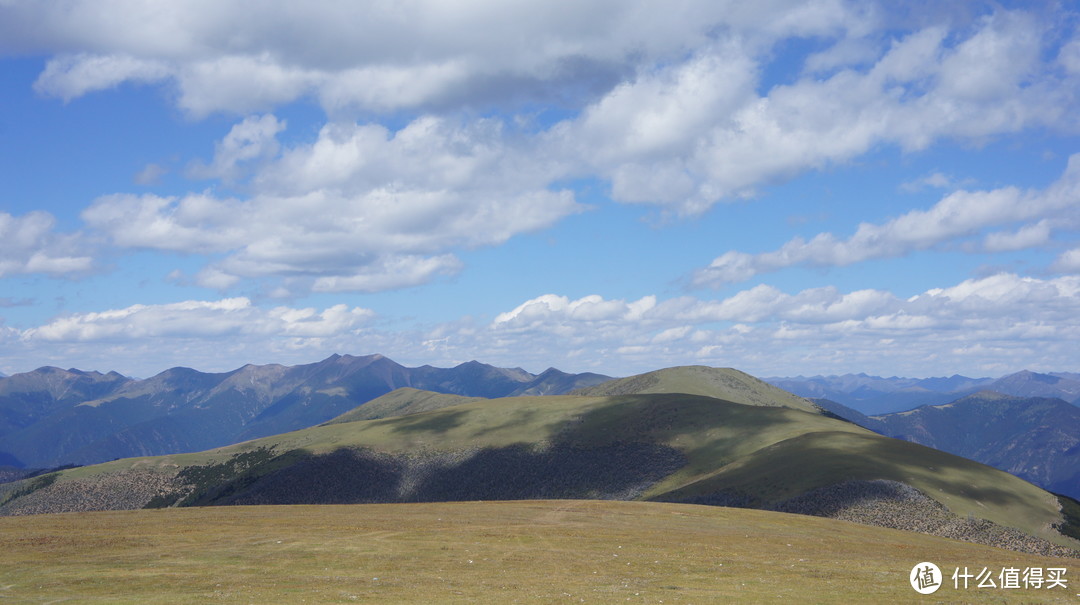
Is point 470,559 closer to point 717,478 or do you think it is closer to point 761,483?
point 761,483

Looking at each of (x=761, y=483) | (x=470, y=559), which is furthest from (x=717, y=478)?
(x=470, y=559)

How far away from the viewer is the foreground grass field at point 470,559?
4012 centimetres

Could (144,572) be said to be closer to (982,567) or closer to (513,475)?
(982,567)

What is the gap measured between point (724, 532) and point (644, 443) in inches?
5081

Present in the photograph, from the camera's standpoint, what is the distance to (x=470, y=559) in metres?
51.7

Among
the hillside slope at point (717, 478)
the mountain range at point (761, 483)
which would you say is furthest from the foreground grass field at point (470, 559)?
the hillside slope at point (717, 478)

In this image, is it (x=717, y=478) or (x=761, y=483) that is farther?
(x=717, y=478)

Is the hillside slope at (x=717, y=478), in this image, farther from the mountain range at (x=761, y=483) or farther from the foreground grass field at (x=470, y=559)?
the foreground grass field at (x=470, y=559)

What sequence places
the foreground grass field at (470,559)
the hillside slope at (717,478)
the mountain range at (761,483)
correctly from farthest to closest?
the hillside slope at (717,478) → the mountain range at (761,483) → the foreground grass field at (470,559)

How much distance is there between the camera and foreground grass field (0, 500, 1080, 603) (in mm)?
40125

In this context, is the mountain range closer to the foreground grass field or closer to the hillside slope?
the hillside slope

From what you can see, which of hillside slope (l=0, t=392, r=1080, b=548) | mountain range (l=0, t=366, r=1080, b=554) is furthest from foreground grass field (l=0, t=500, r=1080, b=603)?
hillside slope (l=0, t=392, r=1080, b=548)

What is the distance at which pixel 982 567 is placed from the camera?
1961 inches

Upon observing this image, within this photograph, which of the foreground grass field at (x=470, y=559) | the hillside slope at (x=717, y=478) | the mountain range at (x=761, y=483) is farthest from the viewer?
the hillside slope at (x=717, y=478)
